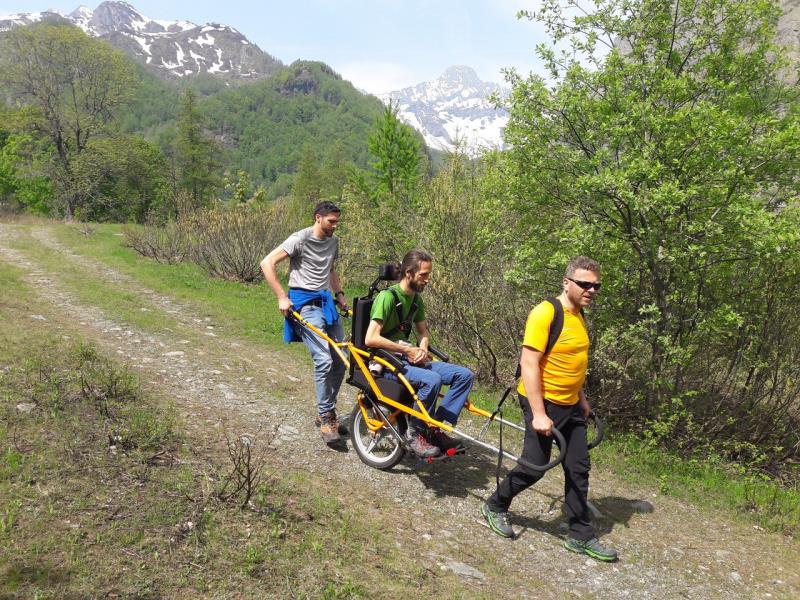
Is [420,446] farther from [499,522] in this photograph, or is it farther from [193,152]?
[193,152]

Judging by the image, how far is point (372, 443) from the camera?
531 centimetres

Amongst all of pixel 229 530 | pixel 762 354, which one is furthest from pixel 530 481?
pixel 762 354

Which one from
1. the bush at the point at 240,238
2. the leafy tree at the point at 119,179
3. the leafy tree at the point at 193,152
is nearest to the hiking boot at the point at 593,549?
the bush at the point at 240,238

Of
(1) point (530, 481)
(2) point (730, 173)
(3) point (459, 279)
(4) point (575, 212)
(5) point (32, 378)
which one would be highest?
(2) point (730, 173)

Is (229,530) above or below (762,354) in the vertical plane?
below

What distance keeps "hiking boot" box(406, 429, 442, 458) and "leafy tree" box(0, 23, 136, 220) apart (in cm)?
3944

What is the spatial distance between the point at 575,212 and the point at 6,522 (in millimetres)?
6624

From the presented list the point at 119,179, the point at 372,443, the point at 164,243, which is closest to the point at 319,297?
the point at 372,443

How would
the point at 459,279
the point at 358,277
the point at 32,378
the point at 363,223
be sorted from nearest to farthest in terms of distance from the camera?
the point at 32,378 → the point at 459,279 → the point at 363,223 → the point at 358,277

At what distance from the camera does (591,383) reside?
798 cm

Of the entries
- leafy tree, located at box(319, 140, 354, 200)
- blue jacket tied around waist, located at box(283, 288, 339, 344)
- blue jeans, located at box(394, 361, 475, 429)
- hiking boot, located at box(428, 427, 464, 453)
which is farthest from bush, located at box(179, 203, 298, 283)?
leafy tree, located at box(319, 140, 354, 200)

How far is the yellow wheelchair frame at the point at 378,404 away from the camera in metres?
4.75

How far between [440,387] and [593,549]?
1789 mm

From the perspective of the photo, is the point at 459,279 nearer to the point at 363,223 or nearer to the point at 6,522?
the point at 363,223
